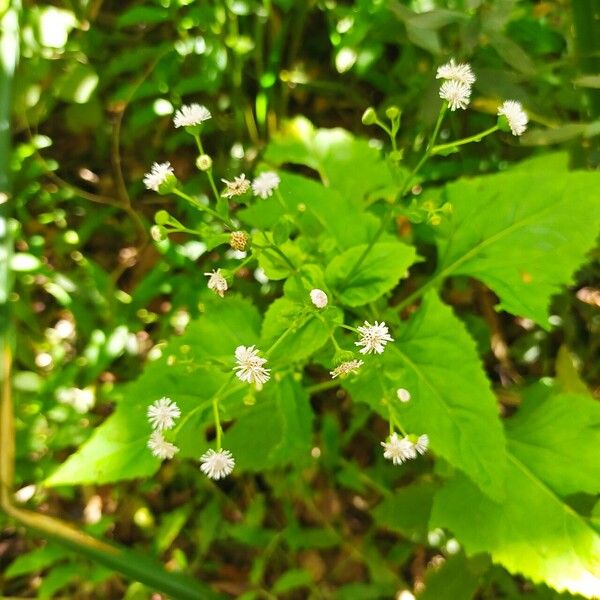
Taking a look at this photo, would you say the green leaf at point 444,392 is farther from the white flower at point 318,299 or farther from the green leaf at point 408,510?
the green leaf at point 408,510

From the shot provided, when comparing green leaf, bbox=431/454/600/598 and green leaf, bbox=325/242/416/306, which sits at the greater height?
green leaf, bbox=325/242/416/306

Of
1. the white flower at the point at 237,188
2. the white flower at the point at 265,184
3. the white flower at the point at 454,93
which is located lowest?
the white flower at the point at 265,184

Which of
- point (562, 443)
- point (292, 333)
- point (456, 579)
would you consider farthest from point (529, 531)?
point (292, 333)

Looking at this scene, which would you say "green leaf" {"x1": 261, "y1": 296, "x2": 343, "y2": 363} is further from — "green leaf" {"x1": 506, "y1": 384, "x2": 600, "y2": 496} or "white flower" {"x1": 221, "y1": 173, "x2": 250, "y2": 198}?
"green leaf" {"x1": 506, "y1": 384, "x2": 600, "y2": 496}

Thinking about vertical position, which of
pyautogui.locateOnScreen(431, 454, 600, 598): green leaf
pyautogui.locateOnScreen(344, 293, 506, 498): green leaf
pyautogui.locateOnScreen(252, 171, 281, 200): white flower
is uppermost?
pyautogui.locateOnScreen(252, 171, 281, 200): white flower

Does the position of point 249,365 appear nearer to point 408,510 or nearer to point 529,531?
point 529,531

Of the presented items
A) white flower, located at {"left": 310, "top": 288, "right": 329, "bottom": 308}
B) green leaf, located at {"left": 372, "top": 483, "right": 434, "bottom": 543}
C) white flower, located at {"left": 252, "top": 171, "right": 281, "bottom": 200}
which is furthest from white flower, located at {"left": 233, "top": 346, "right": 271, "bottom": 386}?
green leaf, located at {"left": 372, "top": 483, "right": 434, "bottom": 543}

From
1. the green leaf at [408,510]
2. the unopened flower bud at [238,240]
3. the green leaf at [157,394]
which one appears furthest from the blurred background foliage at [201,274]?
the unopened flower bud at [238,240]
